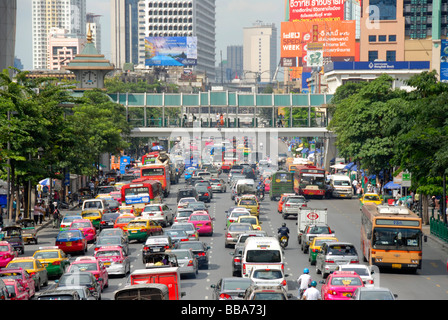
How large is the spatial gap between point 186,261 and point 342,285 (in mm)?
9158

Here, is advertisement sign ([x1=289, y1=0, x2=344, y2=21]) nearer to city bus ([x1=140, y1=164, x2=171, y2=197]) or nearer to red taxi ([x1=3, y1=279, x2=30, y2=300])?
city bus ([x1=140, y1=164, x2=171, y2=197])

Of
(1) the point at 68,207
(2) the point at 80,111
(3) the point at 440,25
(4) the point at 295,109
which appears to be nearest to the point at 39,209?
(1) the point at 68,207

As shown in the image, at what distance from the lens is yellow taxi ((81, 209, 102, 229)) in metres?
50.7

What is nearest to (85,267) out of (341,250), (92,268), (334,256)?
(92,268)

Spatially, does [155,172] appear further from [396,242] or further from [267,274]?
[267,274]

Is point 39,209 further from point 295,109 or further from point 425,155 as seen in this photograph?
point 295,109

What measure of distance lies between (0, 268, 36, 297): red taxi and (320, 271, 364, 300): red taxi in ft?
32.1

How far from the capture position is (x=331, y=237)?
36.1 meters

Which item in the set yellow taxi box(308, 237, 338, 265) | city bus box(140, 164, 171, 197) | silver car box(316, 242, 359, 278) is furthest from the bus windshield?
city bus box(140, 164, 171, 197)

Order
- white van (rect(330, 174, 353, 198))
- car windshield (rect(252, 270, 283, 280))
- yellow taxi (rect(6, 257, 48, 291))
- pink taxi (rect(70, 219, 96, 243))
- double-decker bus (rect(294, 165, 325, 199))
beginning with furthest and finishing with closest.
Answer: white van (rect(330, 174, 353, 198)), double-decker bus (rect(294, 165, 325, 199)), pink taxi (rect(70, 219, 96, 243)), yellow taxi (rect(6, 257, 48, 291)), car windshield (rect(252, 270, 283, 280))

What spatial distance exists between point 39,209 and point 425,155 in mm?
26766

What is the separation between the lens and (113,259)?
32438 millimetres

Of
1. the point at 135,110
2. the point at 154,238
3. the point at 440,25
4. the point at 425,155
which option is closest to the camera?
the point at 154,238

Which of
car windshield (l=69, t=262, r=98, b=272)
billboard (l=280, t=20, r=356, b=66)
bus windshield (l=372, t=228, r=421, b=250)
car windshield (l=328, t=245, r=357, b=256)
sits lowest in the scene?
car windshield (l=69, t=262, r=98, b=272)
